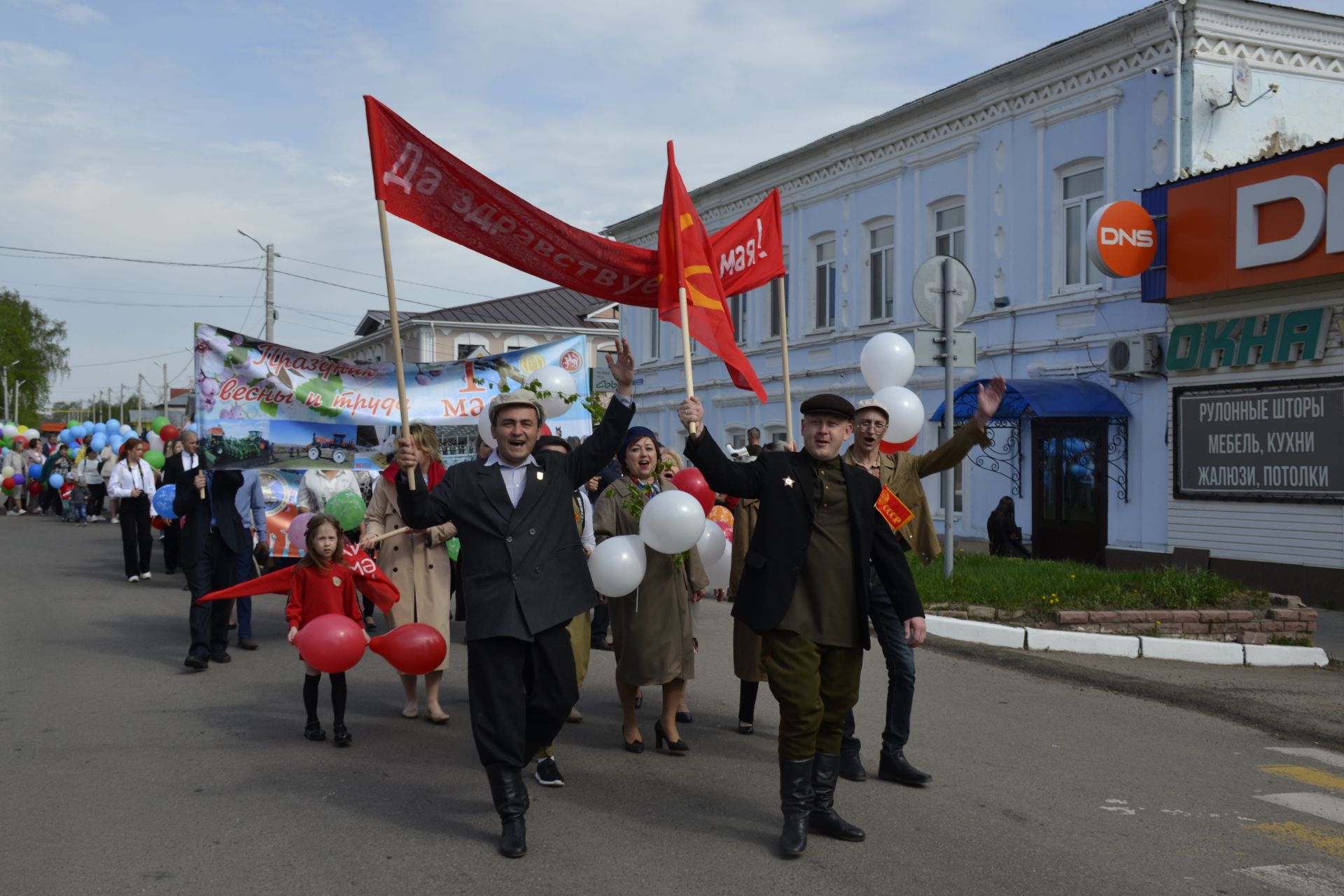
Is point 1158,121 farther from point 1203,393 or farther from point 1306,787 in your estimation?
point 1306,787

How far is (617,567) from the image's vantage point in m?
6.18

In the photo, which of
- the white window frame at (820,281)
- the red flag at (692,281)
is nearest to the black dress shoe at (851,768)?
the red flag at (692,281)

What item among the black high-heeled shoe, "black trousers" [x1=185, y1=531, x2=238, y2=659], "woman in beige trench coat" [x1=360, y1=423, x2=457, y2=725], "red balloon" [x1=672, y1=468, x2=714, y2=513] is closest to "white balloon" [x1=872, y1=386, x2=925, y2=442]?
"red balloon" [x1=672, y1=468, x2=714, y2=513]

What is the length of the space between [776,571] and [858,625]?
44cm

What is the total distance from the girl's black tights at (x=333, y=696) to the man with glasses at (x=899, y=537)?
9.47ft

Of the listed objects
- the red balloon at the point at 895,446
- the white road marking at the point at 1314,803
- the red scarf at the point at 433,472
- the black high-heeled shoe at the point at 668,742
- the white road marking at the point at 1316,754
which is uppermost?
Answer: the red balloon at the point at 895,446

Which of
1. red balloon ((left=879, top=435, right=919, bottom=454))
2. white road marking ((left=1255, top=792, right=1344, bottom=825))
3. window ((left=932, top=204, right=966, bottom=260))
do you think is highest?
window ((left=932, top=204, right=966, bottom=260))

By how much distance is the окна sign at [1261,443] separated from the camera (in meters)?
13.8

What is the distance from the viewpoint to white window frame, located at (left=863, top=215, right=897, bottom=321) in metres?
22.6

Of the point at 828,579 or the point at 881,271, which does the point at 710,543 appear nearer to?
the point at 828,579

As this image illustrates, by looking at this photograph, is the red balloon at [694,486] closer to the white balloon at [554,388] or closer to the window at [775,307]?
the white balloon at [554,388]

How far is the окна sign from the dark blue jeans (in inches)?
380

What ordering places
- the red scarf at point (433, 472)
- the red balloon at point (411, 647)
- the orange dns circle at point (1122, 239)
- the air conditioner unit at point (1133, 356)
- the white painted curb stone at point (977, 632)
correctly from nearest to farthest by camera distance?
1. the red balloon at point (411, 647)
2. the red scarf at point (433, 472)
3. the white painted curb stone at point (977, 632)
4. the orange dns circle at point (1122, 239)
5. the air conditioner unit at point (1133, 356)

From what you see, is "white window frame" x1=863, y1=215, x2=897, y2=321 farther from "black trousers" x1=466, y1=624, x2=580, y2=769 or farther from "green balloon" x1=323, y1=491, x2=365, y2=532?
"black trousers" x1=466, y1=624, x2=580, y2=769
